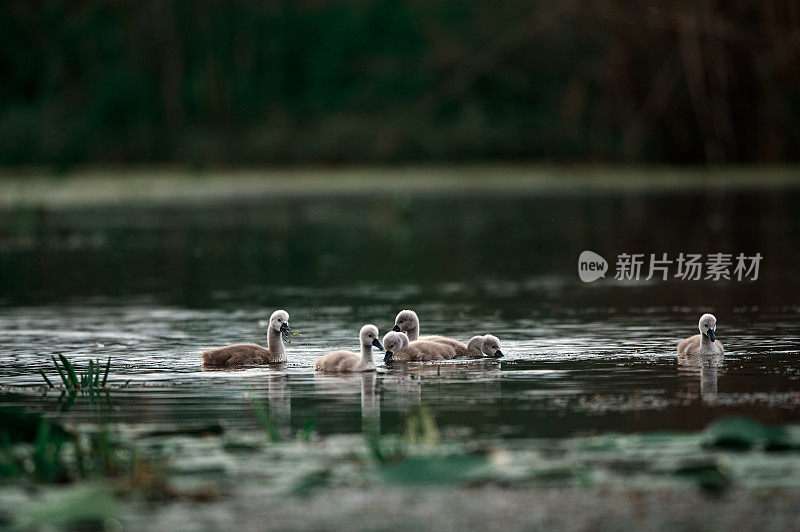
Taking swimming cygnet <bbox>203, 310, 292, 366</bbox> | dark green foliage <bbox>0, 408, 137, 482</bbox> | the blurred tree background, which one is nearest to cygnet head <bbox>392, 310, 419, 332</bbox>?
swimming cygnet <bbox>203, 310, 292, 366</bbox>

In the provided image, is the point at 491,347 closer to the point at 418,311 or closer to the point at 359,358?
the point at 359,358

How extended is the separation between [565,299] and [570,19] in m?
24.7

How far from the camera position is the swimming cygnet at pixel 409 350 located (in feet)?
33.0

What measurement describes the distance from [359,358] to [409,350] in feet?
1.81

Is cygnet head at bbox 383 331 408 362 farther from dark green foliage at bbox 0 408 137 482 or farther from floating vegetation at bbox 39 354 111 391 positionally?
dark green foliage at bbox 0 408 137 482

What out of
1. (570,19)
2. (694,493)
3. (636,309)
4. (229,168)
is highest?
(570,19)

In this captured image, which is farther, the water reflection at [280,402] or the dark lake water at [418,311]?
the dark lake water at [418,311]

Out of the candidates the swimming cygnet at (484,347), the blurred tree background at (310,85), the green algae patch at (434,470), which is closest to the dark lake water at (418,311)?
the swimming cygnet at (484,347)

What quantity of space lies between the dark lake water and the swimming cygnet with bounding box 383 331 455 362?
0.66ft

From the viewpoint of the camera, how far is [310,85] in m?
42.4

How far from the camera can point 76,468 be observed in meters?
6.46

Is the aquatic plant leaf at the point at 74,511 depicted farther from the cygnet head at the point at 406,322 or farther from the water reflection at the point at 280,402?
the cygnet head at the point at 406,322

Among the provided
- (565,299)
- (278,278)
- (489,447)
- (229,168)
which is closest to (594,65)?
(229,168)

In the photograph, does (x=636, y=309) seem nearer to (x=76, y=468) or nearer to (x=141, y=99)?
(x=76, y=468)
